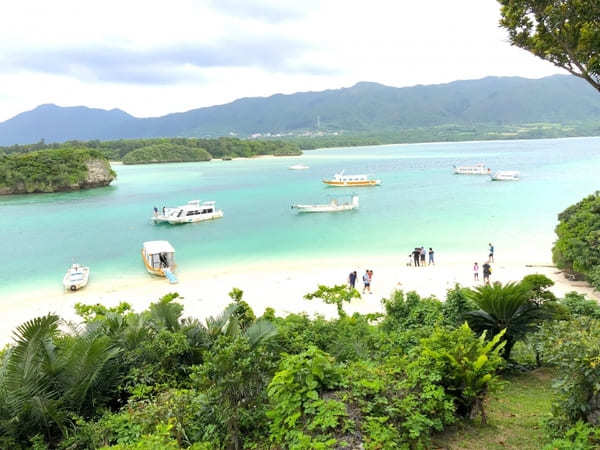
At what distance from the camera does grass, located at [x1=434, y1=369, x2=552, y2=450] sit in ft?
14.7

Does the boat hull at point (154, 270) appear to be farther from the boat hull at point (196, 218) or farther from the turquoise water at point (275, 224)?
the boat hull at point (196, 218)

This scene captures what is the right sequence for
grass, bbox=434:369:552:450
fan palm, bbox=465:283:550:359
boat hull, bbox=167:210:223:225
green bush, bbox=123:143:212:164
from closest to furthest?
1. grass, bbox=434:369:552:450
2. fan palm, bbox=465:283:550:359
3. boat hull, bbox=167:210:223:225
4. green bush, bbox=123:143:212:164

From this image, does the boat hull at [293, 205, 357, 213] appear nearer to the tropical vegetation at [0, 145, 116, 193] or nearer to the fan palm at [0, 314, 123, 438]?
the fan palm at [0, 314, 123, 438]

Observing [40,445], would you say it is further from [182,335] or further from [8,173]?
[8,173]

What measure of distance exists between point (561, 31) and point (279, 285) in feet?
44.8

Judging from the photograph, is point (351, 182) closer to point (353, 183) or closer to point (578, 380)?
point (353, 183)

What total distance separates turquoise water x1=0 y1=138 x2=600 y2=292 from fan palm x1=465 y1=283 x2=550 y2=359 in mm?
16320

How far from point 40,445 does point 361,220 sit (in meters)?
32.1

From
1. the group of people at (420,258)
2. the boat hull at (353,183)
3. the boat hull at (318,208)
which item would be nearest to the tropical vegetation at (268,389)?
the group of people at (420,258)

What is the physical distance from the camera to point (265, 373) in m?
5.29

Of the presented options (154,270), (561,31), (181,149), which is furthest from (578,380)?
(181,149)

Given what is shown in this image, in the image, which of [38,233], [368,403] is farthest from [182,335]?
[38,233]

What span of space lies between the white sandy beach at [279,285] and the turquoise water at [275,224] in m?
1.92

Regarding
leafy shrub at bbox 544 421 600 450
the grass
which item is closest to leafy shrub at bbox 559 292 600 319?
the grass
